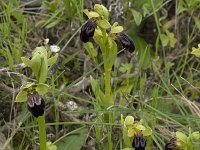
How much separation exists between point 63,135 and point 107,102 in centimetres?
23

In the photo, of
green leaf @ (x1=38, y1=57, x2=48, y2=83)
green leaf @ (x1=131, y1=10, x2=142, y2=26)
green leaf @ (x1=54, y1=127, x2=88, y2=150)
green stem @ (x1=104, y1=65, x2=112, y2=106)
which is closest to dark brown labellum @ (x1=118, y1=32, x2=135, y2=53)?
green stem @ (x1=104, y1=65, x2=112, y2=106)

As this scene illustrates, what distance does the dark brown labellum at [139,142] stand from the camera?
182 cm

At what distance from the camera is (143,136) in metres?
1.86

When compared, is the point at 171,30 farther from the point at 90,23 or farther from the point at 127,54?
the point at 90,23

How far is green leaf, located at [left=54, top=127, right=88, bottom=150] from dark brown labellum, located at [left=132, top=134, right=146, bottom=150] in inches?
14.2

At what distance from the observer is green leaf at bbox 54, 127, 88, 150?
2.14m

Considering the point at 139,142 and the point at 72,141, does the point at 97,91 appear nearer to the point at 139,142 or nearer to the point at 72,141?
the point at 72,141

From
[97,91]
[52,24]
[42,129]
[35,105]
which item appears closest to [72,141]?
[97,91]

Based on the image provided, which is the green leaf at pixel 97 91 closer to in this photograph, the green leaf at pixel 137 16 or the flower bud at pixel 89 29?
the flower bud at pixel 89 29

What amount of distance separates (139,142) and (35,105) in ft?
1.35

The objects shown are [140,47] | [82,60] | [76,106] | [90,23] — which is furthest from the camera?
[140,47]

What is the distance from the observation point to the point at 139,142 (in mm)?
1831

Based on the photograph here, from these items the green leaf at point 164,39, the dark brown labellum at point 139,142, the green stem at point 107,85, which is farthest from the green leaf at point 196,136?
the green leaf at point 164,39

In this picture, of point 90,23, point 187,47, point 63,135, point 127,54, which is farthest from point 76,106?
point 187,47
